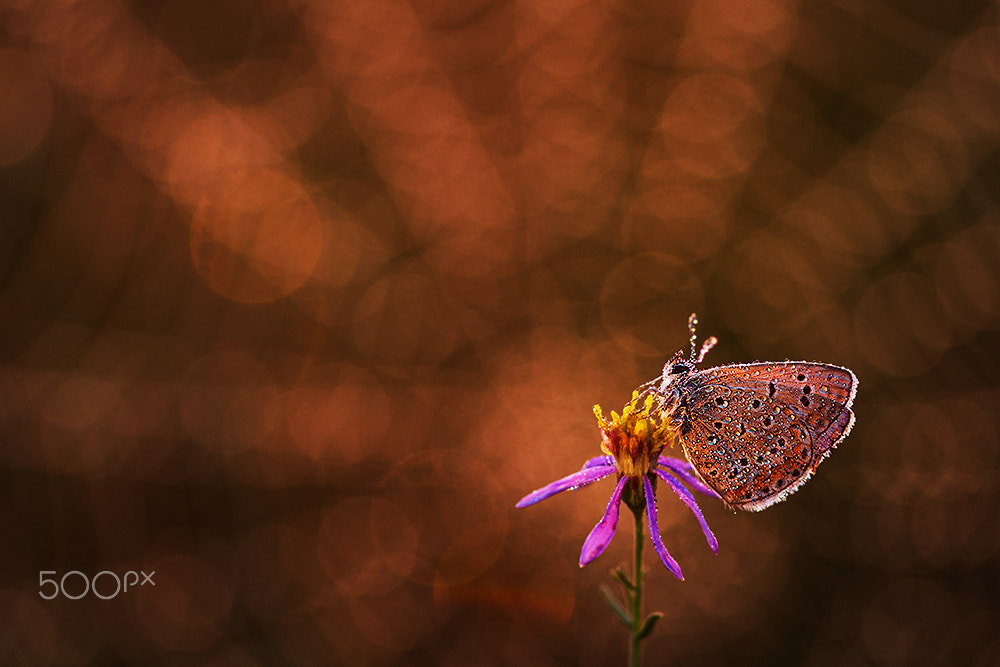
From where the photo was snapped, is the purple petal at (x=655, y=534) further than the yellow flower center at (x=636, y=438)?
No

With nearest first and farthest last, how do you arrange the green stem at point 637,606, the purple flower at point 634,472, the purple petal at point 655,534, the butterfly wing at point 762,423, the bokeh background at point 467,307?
1. the green stem at point 637,606
2. the purple petal at point 655,534
3. the purple flower at point 634,472
4. the butterfly wing at point 762,423
5. the bokeh background at point 467,307

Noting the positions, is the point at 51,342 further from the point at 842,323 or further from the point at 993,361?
the point at 993,361

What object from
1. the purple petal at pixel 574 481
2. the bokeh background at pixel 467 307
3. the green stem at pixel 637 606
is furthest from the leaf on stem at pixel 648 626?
the bokeh background at pixel 467 307

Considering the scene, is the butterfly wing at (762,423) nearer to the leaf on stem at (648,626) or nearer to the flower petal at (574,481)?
the flower petal at (574,481)

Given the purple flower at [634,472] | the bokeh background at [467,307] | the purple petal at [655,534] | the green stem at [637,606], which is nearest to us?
the green stem at [637,606]

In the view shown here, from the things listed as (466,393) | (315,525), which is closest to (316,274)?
(466,393)

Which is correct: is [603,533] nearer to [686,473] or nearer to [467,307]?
[686,473]
